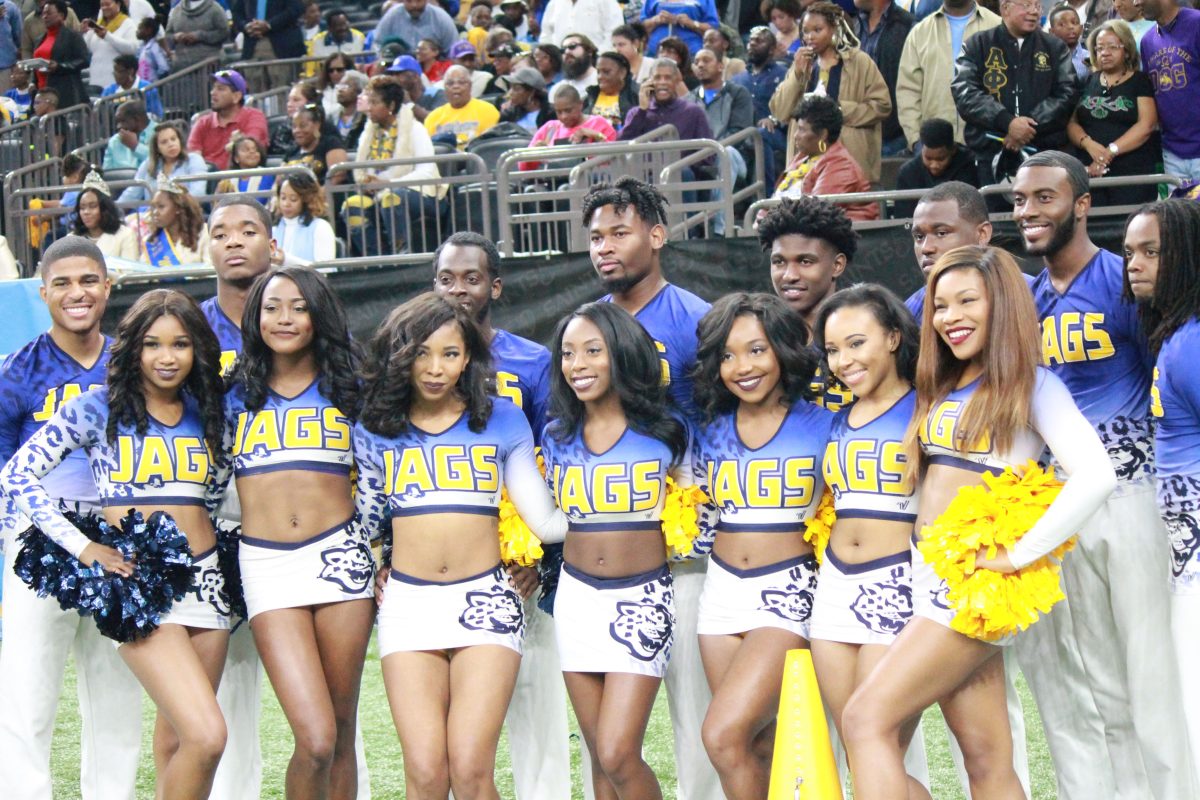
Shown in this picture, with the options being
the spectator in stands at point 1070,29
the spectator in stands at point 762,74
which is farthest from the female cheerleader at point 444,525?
the spectator in stands at point 762,74

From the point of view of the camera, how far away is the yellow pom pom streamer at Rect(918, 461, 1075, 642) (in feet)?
14.0

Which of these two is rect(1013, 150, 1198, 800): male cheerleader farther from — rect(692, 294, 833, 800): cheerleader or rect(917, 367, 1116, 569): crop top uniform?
rect(692, 294, 833, 800): cheerleader

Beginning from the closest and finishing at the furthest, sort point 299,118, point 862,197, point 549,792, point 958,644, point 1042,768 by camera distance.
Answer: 1. point 958,644
2. point 549,792
3. point 1042,768
4. point 862,197
5. point 299,118

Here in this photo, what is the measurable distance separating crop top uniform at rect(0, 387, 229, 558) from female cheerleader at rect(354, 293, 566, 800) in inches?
21.4

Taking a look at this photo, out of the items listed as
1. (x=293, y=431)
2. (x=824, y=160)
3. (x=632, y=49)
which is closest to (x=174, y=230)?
(x=824, y=160)

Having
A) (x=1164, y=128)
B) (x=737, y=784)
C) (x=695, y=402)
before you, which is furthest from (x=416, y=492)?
(x=1164, y=128)

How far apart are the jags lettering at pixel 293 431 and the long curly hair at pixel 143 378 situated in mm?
124

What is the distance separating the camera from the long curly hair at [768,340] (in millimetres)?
4910

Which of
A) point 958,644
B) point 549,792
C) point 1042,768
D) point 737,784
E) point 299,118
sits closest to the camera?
point 958,644

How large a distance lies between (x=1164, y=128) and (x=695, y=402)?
191 inches

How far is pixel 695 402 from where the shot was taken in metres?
5.13

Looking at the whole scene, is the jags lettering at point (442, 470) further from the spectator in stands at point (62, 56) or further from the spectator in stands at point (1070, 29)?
the spectator in stands at point (62, 56)

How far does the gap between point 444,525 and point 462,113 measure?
8193 millimetres

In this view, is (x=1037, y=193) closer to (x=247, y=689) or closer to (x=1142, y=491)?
(x=1142, y=491)
